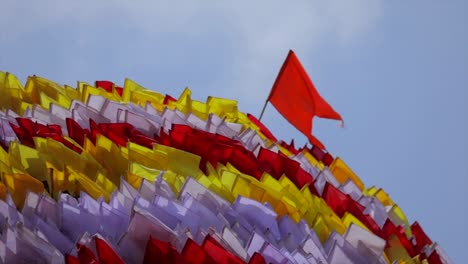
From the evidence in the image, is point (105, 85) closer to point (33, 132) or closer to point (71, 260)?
point (33, 132)

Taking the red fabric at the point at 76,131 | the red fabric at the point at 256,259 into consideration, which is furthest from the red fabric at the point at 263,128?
the red fabric at the point at 256,259

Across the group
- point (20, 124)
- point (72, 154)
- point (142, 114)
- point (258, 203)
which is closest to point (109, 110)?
point (142, 114)

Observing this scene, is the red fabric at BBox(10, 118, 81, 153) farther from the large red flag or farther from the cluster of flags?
the large red flag

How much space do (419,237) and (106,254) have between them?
2.21 meters

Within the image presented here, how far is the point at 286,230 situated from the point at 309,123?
2.61 meters

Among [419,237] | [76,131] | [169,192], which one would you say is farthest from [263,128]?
[169,192]

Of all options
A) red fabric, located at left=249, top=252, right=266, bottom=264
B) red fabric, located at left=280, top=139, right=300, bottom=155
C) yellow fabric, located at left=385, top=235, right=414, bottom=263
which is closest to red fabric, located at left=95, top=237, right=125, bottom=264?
red fabric, located at left=249, top=252, right=266, bottom=264

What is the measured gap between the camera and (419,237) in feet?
19.0

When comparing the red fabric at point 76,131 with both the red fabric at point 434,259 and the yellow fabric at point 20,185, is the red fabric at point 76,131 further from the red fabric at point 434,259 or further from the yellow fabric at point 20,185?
the red fabric at point 434,259

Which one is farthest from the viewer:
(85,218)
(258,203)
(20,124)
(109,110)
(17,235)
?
(109,110)

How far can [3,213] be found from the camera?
14.2 ft

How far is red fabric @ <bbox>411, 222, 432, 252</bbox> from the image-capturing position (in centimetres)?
565

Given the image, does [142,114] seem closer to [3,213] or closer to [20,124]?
[20,124]

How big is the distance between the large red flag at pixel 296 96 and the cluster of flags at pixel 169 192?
90 centimetres
